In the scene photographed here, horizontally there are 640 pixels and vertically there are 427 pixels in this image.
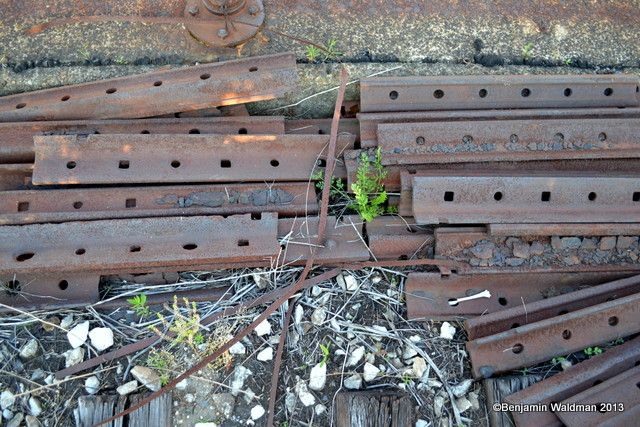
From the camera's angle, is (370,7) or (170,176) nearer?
(170,176)

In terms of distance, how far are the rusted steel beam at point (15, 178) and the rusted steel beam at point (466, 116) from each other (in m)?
1.92

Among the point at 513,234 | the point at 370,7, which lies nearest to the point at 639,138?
the point at 513,234

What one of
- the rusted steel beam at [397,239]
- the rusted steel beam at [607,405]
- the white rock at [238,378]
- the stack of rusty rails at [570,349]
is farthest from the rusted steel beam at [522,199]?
the white rock at [238,378]

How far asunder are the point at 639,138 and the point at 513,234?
985 millimetres

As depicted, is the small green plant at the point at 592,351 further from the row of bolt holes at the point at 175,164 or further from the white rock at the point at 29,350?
the white rock at the point at 29,350

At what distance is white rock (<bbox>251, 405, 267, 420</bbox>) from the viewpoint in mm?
3197

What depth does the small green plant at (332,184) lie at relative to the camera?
3.75m

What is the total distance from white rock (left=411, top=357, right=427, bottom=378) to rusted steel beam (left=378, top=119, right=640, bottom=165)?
109 centimetres

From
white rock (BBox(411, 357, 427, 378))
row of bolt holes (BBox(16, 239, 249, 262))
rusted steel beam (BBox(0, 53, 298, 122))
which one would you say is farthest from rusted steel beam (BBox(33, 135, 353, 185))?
white rock (BBox(411, 357, 427, 378))

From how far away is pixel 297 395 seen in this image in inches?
128

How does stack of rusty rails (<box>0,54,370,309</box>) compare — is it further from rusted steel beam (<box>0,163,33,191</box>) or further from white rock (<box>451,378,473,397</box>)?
white rock (<box>451,378,473,397</box>)

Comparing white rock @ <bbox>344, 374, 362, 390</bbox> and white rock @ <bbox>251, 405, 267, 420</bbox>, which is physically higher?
white rock @ <bbox>344, 374, 362, 390</bbox>

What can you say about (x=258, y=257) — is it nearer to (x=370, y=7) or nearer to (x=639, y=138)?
(x=370, y=7)

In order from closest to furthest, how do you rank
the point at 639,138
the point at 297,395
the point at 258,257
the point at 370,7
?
1. the point at 297,395
2. the point at 258,257
3. the point at 639,138
4. the point at 370,7
